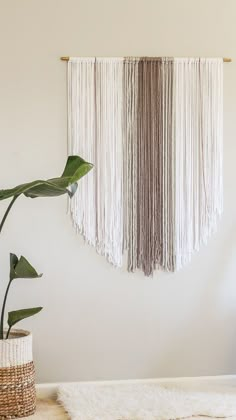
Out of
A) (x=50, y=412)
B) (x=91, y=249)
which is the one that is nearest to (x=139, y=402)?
(x=50, y=412)

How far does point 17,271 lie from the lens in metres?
3.46

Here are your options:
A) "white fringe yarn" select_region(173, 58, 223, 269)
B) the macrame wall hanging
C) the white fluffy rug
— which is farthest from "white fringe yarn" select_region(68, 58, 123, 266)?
the white fluffy rug

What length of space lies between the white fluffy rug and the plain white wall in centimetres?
15

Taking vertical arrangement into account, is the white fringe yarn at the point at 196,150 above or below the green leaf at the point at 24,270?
above

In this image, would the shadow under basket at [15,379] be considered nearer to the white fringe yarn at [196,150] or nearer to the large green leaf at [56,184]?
the large green leaf at [56,184]

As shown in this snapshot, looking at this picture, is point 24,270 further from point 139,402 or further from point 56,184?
point 139,402

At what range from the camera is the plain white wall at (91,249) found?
3.93m

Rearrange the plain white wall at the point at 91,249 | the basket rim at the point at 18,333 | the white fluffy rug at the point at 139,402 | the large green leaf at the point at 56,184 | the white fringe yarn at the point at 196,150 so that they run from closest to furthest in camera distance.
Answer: the large green leaf at the point at 56,184 < the white fluffy rug at the point at 139,402 < the basket rim at the point at 18,333 < the plain white wall at the point at 91,249 < the white fringe yarn at the point at 196,150

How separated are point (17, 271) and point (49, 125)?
35.8 inches

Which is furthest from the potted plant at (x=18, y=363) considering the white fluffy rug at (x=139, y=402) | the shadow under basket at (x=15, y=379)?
the white fluffy rug at (x=139, y=402)

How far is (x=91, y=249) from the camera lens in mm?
3994

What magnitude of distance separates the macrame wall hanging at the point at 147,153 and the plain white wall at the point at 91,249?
0.07m

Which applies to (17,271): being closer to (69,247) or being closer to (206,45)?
(69,247)

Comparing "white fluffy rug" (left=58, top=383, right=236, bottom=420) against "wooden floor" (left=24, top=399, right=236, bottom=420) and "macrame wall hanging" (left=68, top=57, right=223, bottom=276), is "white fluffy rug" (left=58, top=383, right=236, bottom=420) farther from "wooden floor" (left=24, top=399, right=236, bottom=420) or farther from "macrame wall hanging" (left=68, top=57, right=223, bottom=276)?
"macrame wall hanging" (left=68, top=57, right=223, bottom=276)
